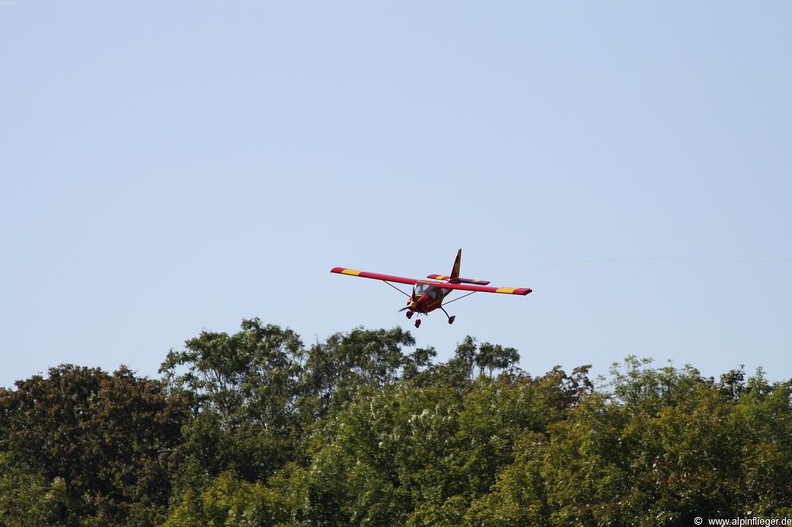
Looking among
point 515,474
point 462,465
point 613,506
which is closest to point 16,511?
point 462,465

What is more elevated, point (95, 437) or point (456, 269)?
point (456, 269)

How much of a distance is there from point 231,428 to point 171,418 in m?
11.6

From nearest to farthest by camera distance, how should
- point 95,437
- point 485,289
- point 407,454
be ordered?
point 485,289, point 407,454, point 95,437

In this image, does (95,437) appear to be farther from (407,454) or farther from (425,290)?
(425,290)

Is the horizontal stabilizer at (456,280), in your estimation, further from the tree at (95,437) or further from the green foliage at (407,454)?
the tree at (95,437)

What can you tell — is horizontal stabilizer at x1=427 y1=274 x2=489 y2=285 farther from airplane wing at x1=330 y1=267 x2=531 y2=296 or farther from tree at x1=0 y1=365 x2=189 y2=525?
tree at x1=0 y1=365 x2=189 y2=525

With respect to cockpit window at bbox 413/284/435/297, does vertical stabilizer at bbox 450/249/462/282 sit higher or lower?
higher

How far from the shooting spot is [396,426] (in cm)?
5491

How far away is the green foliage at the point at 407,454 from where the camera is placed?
43750mm

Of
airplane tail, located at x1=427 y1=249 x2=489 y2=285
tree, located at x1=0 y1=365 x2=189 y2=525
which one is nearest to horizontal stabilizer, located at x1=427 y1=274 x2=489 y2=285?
airplane tail, located at x1=427 y1=249 x2=489 y2=285

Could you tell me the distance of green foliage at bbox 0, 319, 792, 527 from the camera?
43.8 meters

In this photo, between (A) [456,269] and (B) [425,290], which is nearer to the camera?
(B) [425,290]

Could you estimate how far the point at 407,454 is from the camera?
53.4 metres

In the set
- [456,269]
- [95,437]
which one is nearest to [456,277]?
[456,269]
